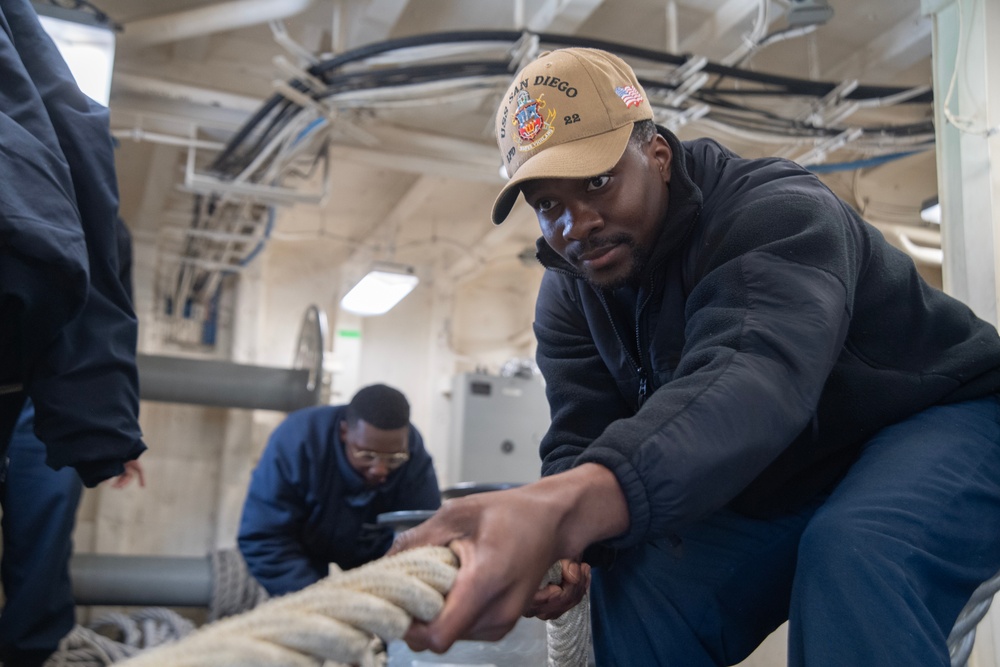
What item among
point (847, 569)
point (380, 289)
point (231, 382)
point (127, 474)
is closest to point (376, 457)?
point (127, 474)

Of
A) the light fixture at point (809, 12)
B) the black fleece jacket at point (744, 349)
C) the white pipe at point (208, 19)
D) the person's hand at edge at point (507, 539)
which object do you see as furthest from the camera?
the white pipe at point (208, 19)

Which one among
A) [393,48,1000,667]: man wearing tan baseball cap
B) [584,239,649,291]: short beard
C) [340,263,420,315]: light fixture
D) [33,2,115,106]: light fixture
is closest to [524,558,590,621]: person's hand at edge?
[393,48,1000,667]: man wearing tan baseball cap

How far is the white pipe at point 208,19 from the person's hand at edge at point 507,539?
7.10ft

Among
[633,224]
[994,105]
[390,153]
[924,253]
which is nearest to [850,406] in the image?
[633,224]

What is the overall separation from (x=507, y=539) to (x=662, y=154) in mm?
617

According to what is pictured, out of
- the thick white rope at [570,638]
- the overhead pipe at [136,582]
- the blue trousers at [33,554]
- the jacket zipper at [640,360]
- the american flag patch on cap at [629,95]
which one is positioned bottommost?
the overhead pipe at [136,582]

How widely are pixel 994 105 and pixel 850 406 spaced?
0.89 meters

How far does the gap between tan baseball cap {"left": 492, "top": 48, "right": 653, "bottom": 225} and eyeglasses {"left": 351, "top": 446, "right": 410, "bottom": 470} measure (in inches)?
69.9

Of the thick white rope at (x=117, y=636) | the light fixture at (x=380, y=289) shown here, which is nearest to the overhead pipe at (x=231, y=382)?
the light fixture at (x=380, y=289)

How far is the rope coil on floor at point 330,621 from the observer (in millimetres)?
487

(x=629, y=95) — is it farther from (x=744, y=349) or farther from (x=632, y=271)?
(x=744, y=349)

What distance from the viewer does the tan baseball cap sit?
983mm

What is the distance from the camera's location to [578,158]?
980mm

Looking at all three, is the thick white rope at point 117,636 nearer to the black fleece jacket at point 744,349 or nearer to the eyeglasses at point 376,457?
the eyeglasses at point 376,457
